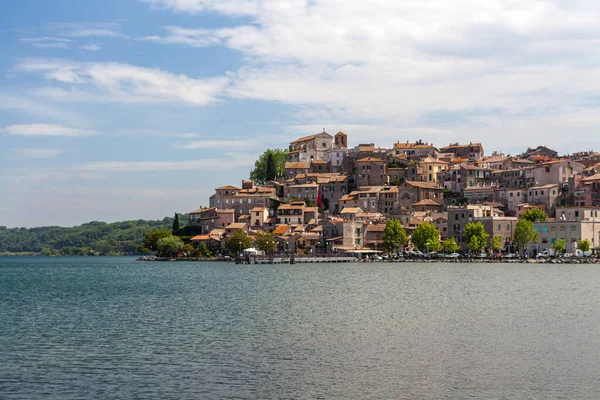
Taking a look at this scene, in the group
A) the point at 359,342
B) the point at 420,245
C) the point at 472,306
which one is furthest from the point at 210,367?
the point at 420,245

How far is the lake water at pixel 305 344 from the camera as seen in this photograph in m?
23.6

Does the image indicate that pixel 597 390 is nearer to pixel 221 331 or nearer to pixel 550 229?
pixel 221 331

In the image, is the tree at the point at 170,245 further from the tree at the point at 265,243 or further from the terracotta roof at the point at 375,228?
the terracotta roof at the point at 375,228

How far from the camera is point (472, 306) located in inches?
1841

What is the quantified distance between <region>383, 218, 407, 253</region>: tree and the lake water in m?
52.3

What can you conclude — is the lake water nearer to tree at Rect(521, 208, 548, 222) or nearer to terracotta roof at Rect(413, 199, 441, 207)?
tree at Rect(521, 208, 548, 222)

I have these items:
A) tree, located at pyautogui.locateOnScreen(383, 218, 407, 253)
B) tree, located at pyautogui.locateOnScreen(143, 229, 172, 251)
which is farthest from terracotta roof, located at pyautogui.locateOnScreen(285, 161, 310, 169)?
tree, located at pyautogui.locateOnScreen(383, 218, 407, 253)

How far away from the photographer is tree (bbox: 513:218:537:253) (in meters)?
103

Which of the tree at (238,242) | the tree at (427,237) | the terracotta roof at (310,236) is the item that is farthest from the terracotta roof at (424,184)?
the tree at (238,242)

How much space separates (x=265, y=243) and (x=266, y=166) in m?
38.7

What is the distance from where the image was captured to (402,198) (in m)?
127

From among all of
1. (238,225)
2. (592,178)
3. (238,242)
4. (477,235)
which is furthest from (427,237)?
(238,225)

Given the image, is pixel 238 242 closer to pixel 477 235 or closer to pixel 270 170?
pixel 270 170

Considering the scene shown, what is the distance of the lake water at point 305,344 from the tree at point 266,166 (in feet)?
305
